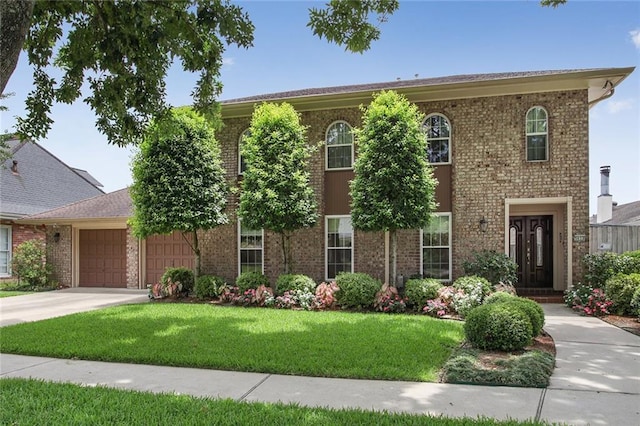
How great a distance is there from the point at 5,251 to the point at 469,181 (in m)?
17.5

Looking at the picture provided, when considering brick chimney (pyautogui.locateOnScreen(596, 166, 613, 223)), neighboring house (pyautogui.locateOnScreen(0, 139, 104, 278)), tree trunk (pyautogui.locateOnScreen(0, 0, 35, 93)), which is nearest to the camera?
tree trunk (pyautogui.locateOnScreen(0, 0, 35, 93))

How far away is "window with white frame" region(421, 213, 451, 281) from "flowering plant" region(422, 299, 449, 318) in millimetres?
2287

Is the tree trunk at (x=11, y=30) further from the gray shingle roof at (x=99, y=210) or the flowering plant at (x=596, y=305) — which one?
the gray shingle roof at (x=99, y=210)

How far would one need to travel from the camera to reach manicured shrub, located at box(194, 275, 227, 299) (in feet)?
38.8

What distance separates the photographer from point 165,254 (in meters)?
15.0

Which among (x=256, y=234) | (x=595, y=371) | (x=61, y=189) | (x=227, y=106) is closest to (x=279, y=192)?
(x=256, y=234)

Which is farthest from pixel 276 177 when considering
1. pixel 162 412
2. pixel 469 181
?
pixel 162 412

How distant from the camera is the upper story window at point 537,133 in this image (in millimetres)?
11250

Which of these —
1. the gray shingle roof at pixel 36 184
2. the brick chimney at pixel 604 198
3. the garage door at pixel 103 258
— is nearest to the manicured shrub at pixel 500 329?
the garage door at pixel 103 258

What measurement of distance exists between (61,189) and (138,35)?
16.8m

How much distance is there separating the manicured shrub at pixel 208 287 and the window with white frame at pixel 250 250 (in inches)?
55.7

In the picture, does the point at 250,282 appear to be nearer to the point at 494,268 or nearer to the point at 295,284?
the point at 295,284

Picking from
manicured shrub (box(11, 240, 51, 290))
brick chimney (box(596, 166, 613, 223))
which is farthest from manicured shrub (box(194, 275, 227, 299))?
brick chimney (box(596, 166, 613, 223))

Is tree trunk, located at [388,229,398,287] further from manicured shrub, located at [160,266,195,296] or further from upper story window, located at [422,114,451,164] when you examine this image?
manicured shrub, located at [160,266,195,296]
